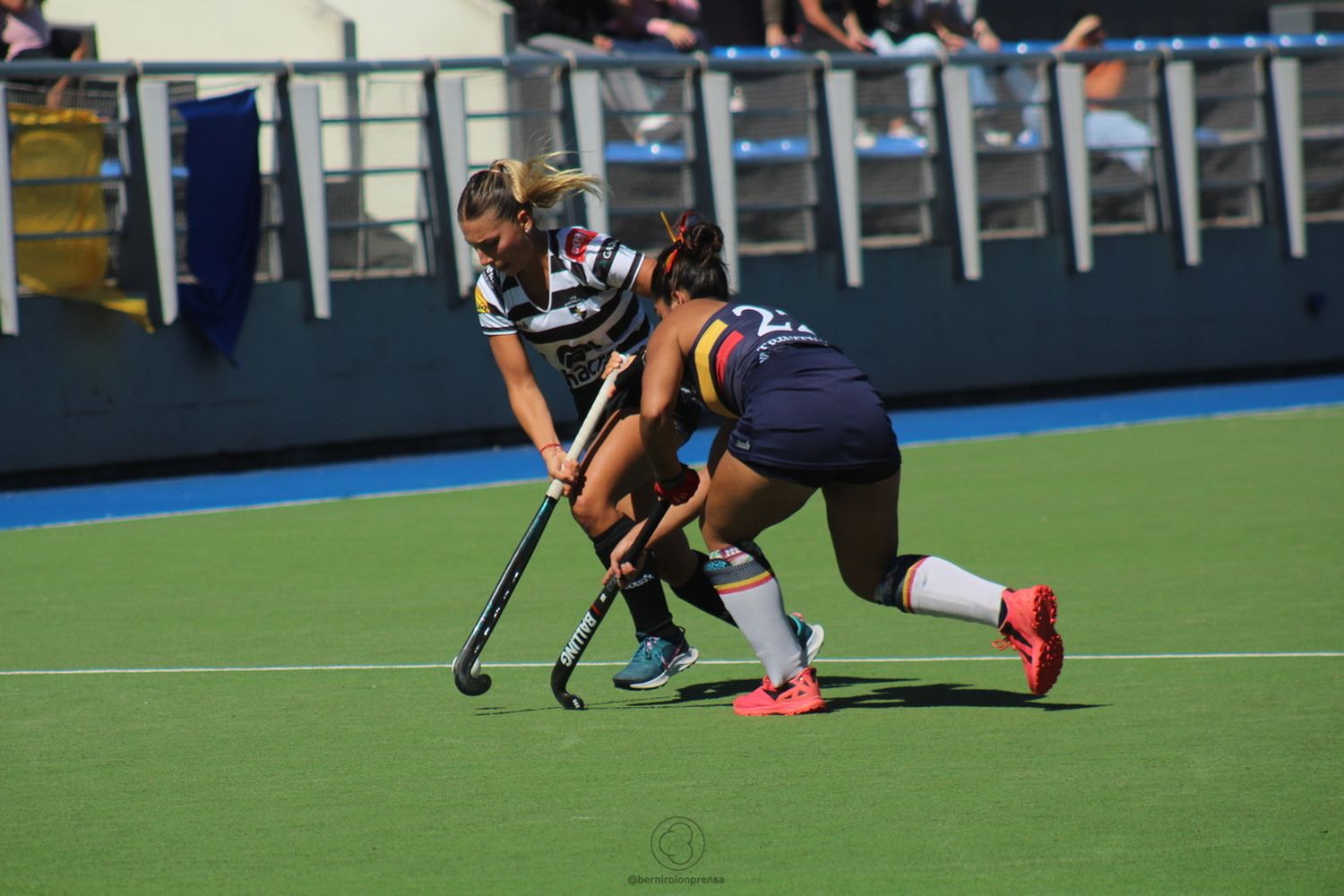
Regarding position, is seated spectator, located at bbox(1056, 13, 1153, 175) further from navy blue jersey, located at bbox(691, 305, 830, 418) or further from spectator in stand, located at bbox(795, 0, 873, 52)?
navy blue jersey, located at bbox(691, 305, 830, 418)

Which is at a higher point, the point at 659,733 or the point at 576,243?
the point at 576,243

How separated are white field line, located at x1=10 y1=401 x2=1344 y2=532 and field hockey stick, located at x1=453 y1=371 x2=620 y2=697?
5.74 metres

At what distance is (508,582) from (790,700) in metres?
1.10

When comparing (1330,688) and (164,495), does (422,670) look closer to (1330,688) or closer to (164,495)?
(1330,688)

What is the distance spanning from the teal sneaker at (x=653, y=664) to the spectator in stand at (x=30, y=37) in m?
9.09

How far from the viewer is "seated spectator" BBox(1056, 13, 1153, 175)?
18281mm

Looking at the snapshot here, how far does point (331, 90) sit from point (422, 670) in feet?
26.6

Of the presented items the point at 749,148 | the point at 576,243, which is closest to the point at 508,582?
the point at 576,243

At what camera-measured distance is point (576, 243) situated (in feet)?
22.7

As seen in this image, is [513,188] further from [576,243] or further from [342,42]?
[342,42]

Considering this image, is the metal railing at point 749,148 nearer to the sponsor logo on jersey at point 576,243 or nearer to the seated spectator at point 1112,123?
the seated spectator at point 1112,123

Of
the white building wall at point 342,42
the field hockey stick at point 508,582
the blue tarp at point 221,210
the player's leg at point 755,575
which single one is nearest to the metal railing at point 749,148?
the white building wall at point 342,42

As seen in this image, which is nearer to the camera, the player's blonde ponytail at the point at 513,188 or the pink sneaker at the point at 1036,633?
the pink sneaker at the point at 1036,633

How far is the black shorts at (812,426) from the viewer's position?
597 cm
